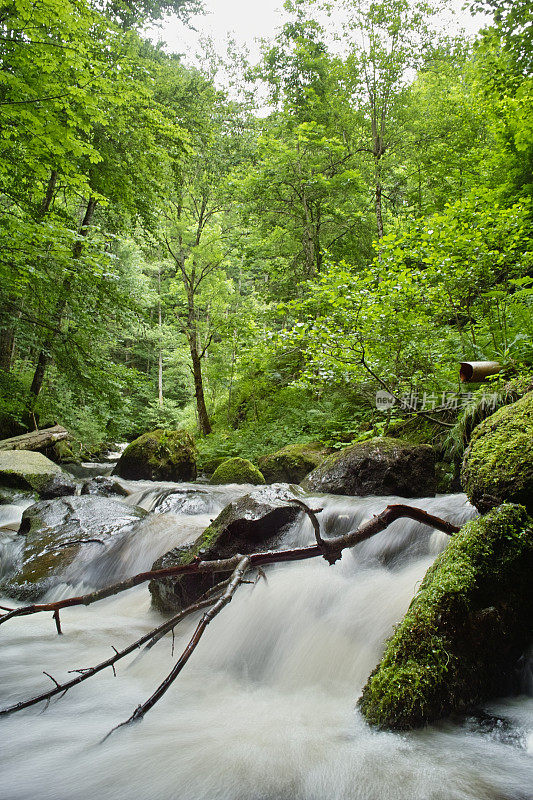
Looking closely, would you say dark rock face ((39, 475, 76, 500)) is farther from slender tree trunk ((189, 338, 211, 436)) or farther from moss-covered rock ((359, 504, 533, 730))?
moss-covered rock ((359, 504, 533, 730))

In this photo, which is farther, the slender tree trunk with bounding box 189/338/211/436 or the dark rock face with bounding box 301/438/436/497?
the slender tree trunk with bounding box 189/338/211/436

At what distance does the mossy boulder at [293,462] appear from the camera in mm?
9000

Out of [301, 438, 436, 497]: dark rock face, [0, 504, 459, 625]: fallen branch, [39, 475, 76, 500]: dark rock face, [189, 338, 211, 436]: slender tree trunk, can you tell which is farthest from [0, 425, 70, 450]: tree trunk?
[0, 504, 459, 625]: fallen branch

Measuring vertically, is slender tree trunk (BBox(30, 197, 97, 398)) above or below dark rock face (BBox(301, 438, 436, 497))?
above

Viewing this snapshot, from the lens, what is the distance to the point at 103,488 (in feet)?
27.9

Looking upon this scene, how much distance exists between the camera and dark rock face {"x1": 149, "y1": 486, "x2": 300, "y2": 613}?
3.89 m

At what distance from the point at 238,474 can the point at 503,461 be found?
754 centimetres

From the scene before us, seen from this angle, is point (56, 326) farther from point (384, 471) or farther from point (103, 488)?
point (384, 471)

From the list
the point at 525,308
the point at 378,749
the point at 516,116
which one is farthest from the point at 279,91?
the point at 378,749

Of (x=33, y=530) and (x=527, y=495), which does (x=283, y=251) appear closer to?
(x=33, y=530)

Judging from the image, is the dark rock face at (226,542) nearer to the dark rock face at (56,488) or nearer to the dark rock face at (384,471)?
the dark rock face at (384,471)

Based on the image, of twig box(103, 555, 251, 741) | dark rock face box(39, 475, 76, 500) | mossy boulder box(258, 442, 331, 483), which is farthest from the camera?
mossy boulder box(258, 442, 331, 483)

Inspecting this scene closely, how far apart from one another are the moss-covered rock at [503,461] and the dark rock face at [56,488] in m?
7.94

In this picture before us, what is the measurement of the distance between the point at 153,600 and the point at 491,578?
10.7ft
